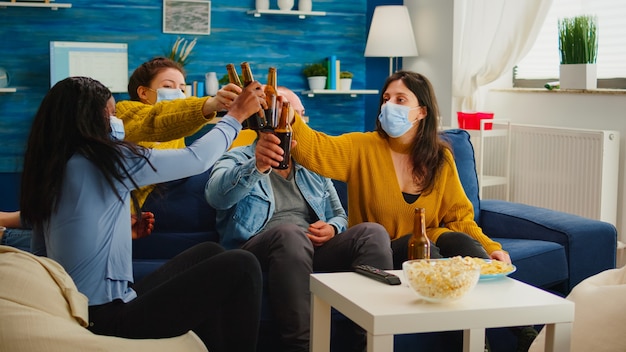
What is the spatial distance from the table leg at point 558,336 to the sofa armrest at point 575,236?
3.79 feet

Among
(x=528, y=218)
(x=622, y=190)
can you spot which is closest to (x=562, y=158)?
(x=622, y=190)

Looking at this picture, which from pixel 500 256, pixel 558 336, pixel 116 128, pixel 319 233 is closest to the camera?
pixel 558 336

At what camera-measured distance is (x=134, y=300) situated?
7.11 feet

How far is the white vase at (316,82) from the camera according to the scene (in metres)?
5.85

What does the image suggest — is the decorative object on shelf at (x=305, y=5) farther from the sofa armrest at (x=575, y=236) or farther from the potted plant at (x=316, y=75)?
the sofa armrest at (x=575, y=236)

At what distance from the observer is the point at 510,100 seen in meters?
5.22

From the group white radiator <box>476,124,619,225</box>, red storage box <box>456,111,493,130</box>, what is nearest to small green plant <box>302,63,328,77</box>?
red storage box <box>456,111,493,130</box>

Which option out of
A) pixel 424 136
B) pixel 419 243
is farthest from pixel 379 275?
pixel 424 136

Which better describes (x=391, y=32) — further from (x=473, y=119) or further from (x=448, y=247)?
(x=448, y=247)

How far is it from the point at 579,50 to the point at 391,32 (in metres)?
1.60

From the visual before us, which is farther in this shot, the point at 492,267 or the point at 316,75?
the point at 316,75

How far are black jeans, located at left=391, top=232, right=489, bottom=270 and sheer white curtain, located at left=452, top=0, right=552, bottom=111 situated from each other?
92.7 inches

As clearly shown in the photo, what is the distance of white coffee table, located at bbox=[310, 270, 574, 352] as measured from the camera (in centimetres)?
195

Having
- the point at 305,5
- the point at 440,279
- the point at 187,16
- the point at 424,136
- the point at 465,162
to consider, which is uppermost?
the point at 305,5
